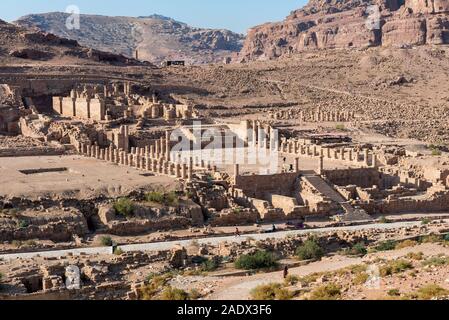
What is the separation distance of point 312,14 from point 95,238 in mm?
127274

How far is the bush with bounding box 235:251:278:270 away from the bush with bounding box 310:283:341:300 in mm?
7095

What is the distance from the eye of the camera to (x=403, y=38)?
11688cm

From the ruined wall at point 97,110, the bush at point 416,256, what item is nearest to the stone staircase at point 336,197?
the bush at point 416,256

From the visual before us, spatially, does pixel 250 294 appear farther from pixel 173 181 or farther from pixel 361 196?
pixel 361 196

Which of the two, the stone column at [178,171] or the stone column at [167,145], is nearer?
the stone column at [178,171]

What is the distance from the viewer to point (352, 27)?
131 meters

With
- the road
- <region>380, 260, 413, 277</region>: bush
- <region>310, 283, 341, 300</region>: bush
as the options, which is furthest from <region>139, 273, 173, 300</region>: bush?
<region>380, 260, 413, 277</region>: bush

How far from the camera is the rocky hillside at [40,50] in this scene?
83188 millimetres

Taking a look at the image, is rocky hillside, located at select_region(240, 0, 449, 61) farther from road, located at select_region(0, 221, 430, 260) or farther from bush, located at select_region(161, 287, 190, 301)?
bush, located at select_region(161, 287, 190, 301)

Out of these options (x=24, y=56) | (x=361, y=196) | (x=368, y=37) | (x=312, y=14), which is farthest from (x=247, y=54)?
(x=361, y=196)

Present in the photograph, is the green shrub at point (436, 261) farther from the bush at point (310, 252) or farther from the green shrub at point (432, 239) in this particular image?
the green shrub at point (432, 239)

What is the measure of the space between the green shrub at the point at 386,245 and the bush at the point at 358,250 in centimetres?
48

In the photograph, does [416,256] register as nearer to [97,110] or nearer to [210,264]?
[210,264]

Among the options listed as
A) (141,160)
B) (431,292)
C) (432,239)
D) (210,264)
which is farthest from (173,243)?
(431,292)
